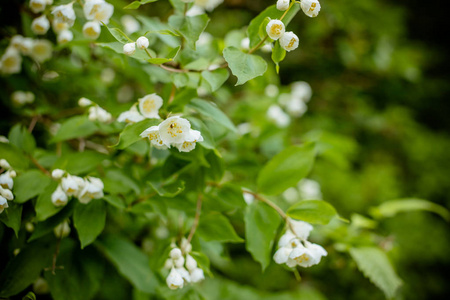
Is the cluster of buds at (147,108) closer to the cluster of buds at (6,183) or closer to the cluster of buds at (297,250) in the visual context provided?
the cluster of buds at (6,183)

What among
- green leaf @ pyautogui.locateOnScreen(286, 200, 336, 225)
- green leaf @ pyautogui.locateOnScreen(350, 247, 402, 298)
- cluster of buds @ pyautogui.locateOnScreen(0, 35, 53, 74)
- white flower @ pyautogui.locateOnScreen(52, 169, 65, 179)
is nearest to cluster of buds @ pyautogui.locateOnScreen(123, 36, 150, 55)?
white flower @ pyautogui.locateOnScreen(52, 169, 65, 179)

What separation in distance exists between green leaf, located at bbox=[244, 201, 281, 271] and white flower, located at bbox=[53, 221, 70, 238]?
567mm

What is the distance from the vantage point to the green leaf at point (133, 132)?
0.78m

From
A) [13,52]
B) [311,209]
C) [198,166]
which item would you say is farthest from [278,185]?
[13,52]

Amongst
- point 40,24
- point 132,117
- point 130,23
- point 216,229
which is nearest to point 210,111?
point 132,117

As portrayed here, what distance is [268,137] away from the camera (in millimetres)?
1506

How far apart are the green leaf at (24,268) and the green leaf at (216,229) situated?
476mm

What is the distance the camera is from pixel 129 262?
1195 mm

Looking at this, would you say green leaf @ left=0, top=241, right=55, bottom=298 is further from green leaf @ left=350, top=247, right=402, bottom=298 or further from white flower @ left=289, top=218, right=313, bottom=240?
green leaf @ left=350, top=247, right=402, bottom=298

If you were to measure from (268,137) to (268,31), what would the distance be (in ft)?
2.47

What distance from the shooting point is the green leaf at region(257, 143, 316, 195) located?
1042 mm

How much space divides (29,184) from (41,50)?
0.66 metres

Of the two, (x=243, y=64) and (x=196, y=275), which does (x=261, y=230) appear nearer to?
(x=196, y=275)

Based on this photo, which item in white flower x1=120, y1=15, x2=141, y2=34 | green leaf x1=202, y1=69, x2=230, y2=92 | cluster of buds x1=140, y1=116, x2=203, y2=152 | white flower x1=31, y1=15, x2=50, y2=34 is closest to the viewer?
cluster of buds x1=140, y1=116, x2=203, y2=152
